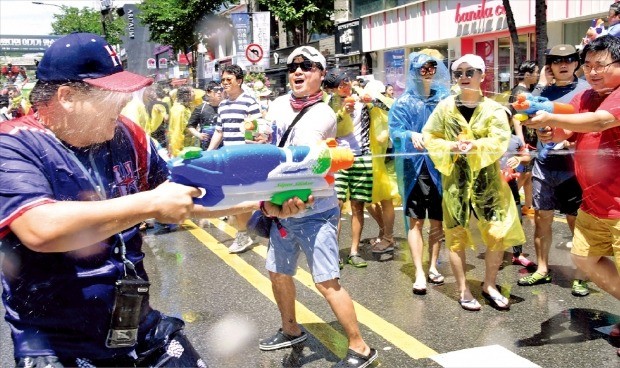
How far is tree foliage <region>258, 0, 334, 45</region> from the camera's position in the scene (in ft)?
70.3

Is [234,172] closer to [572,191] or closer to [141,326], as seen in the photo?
[141,326]

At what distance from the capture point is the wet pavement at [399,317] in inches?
146

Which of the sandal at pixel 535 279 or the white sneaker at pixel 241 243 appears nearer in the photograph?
the sandal at pixel 535 279

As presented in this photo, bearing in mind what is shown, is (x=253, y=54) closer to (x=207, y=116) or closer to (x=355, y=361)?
(x=207, y=116)

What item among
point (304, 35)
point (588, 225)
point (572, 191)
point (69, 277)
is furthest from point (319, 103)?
point (304, 35)

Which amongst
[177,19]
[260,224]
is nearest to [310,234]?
[260,224]

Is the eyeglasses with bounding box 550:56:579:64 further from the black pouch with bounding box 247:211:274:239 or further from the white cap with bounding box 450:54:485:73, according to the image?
the black pouch with bounding box 247:211:274:239

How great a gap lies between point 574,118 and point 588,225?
73 cm

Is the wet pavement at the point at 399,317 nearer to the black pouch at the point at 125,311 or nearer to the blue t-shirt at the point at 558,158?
the blue t-shirt at the point at 558,158

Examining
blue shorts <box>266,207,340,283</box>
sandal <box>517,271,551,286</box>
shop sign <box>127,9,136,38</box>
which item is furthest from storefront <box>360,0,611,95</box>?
blue shorts <box>266,207,340,283</box>

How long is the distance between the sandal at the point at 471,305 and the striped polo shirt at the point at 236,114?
3205 millimetres

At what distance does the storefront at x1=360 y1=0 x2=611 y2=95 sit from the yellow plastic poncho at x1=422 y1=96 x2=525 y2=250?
17.7ft

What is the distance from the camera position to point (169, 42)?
28984 mm

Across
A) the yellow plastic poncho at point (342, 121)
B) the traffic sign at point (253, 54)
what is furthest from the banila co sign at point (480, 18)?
the yellow plastic poncho at point (342, 121)
